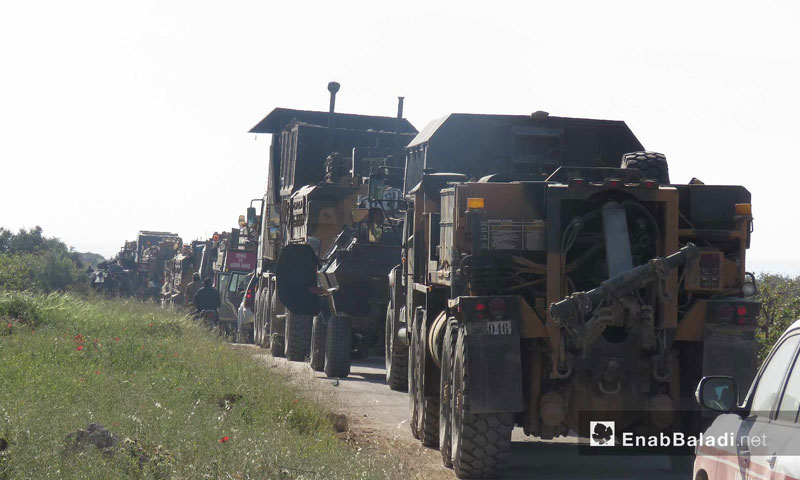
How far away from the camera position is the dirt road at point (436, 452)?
959 centimetres

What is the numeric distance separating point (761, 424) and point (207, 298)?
26.2 meters

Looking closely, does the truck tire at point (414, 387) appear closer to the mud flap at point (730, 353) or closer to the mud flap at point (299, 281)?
the mud flap at point (730, 353)

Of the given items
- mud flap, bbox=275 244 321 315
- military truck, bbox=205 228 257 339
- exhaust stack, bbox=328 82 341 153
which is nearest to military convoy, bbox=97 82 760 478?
mud flap, bbox=275 244 321 315

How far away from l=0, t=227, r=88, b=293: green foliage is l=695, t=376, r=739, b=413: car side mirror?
20.9 metres

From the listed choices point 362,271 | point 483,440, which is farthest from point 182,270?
point 483,440

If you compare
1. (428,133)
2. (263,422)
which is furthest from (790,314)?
(263,422)

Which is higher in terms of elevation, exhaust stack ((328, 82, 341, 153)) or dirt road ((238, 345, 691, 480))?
exhaust stack ((328, 82, 341, 153))

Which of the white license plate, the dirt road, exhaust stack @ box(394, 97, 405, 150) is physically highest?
exhaust stack @ box(394, 97, 405, 150)

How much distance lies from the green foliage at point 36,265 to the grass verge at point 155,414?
9.42m

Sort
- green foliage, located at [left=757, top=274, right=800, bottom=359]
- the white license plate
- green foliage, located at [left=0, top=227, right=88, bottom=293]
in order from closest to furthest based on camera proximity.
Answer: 1. the white license plate
2. green foliage, located at [left=757, top=274, right=800, bottom=359]
3. green foliage, located at [left=0, top=227, right=88, bottom=293]

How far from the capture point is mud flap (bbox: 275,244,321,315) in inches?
795

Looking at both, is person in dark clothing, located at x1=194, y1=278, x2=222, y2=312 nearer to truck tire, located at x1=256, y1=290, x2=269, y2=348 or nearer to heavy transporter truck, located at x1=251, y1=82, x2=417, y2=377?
heavy transporter truck, located at x1=251, y1=82, x2=417, y2=377

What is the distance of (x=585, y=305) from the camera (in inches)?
332

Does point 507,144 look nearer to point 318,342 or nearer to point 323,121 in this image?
point 318,342
